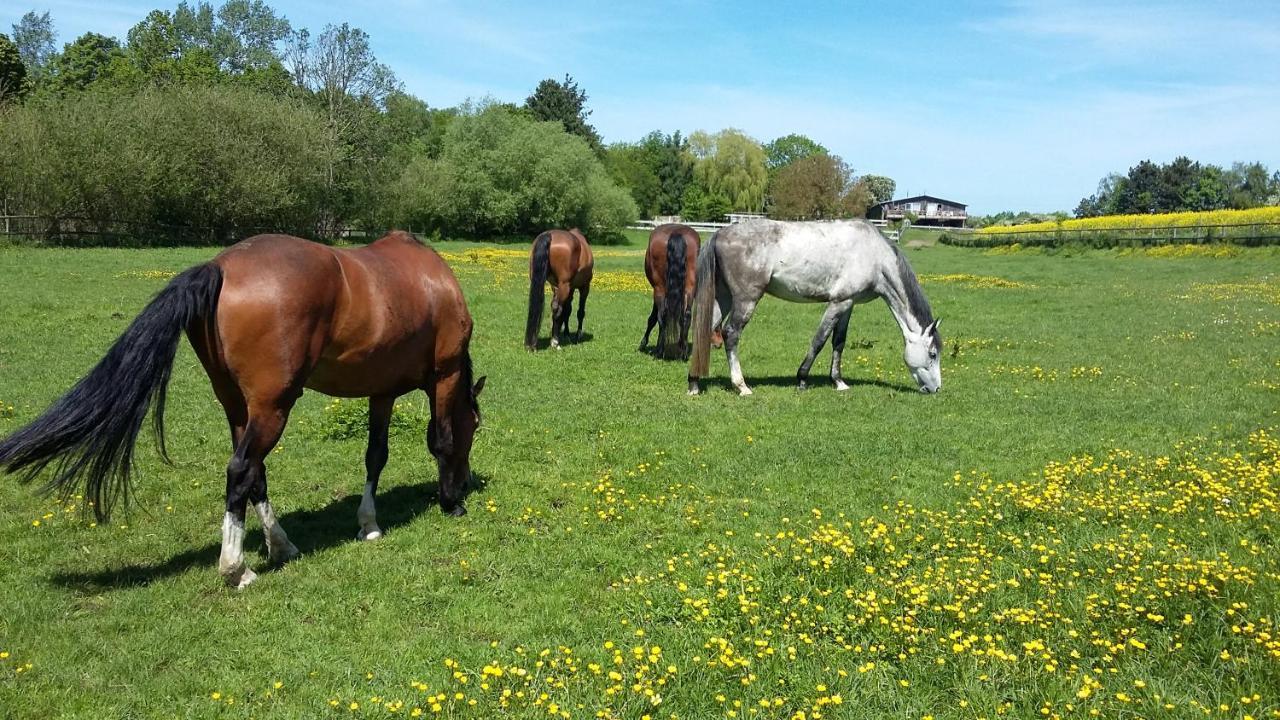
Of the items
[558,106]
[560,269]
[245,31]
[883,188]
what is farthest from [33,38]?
[883,188]

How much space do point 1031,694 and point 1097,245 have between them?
49389 mm

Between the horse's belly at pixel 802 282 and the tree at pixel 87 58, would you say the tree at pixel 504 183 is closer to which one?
the tree at pixel 87 58

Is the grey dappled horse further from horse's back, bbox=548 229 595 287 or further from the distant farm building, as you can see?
the distant farm building

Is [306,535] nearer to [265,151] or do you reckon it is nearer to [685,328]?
[685,328]

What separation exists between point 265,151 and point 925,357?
39.7 m

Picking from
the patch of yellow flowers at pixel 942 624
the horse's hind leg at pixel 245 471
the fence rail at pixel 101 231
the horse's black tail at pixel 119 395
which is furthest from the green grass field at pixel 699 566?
the fence rail at pixel 101 231

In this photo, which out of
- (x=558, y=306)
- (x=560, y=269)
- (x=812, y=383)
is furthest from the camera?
(x=560, y=269)

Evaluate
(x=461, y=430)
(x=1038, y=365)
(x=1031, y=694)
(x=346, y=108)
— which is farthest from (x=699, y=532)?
(x=346, y=108)

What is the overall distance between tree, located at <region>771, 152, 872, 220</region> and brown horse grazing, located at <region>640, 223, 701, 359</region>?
206 ft

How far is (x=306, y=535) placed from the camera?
636 centimetres

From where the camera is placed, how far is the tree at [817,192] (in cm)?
7825

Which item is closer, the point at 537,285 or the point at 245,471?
the point at 245,471

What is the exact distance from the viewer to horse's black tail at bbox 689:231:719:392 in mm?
11375

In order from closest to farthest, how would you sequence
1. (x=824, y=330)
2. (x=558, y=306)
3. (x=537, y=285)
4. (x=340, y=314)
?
(x=340, y=314)
(x=824, y=330)
(x=537, y=285)
(x=558, y=306)
